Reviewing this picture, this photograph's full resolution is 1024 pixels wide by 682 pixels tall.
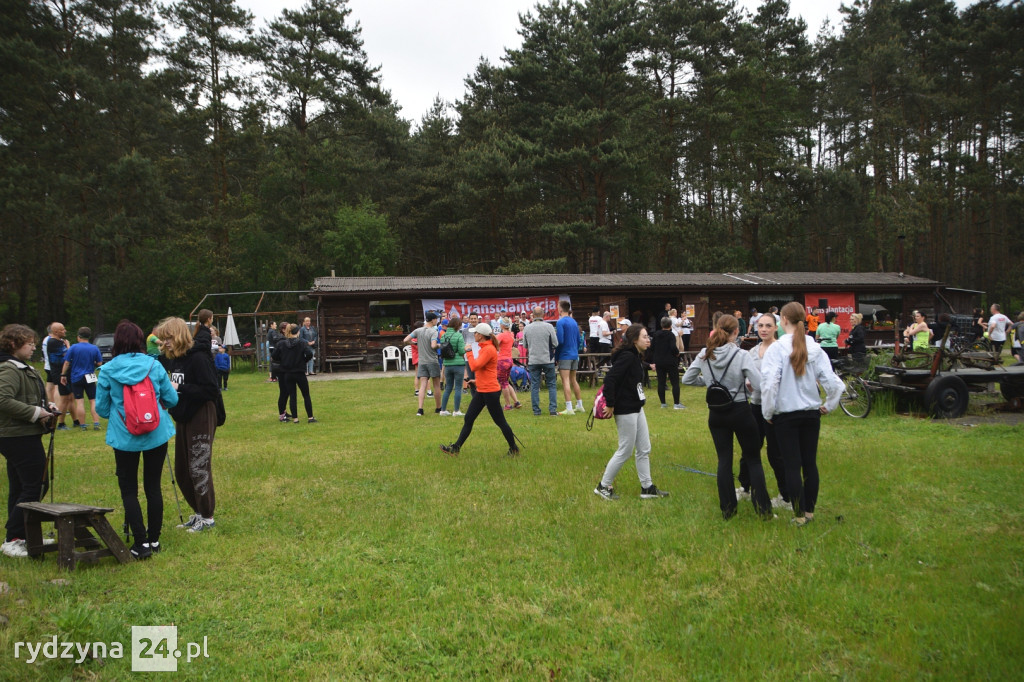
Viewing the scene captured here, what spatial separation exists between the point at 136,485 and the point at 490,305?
1853cm

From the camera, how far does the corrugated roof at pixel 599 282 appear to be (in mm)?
22297

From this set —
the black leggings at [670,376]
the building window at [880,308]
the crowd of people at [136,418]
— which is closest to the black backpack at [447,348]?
the black leggings at [670,376]

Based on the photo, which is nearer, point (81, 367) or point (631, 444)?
point (631, 444)

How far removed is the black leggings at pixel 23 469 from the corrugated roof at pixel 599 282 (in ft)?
54.2

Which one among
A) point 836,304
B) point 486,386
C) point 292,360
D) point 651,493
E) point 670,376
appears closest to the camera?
Result: point 651,493

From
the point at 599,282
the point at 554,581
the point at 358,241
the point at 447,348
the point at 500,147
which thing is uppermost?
the point at 500,147

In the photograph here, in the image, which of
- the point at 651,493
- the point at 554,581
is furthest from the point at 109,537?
the point at 651,493

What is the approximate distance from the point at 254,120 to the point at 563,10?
16.6 metres

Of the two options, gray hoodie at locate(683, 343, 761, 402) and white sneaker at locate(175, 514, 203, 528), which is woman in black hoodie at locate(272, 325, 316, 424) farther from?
gray hoodie at locate(683, 343, 761, 402)

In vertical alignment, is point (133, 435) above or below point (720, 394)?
below

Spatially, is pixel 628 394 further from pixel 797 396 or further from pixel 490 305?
pixel 490 305

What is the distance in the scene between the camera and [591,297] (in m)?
24.0

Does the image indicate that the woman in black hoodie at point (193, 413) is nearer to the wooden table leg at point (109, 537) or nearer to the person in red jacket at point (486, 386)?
the wooden table leg at point (109, 537)

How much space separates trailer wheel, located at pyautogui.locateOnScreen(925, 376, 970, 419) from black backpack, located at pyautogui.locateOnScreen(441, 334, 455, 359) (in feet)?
24.2
